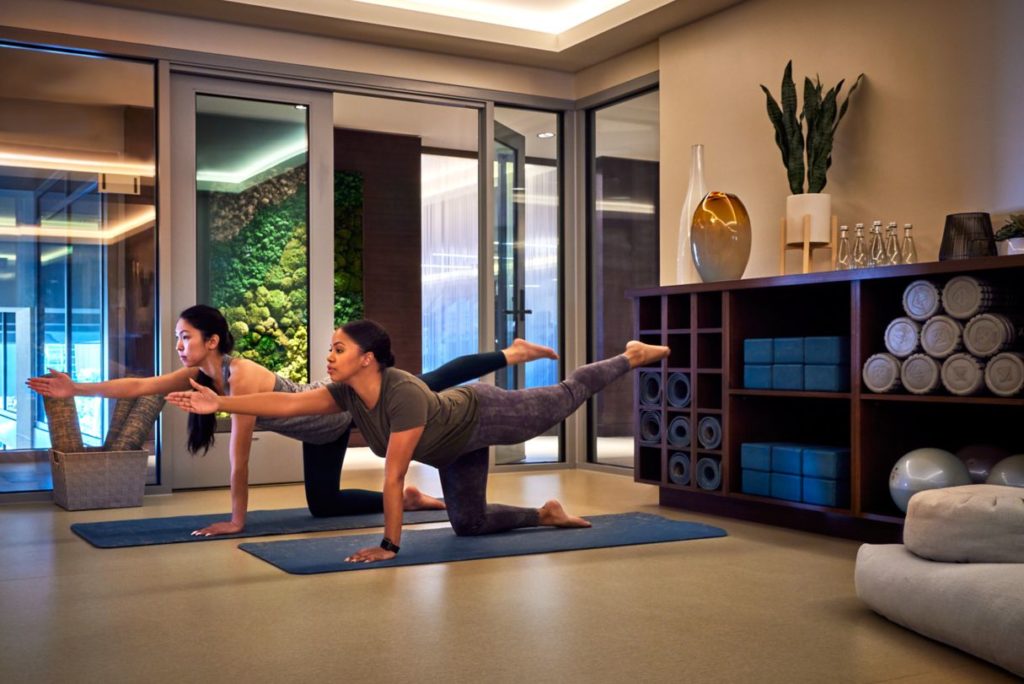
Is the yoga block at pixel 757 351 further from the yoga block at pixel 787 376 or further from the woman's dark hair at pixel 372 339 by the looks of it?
the woman's dark hair at pixel 372 339

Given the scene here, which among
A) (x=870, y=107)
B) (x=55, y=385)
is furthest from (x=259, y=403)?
(x=870, y=107)

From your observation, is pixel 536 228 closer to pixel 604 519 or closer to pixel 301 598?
pixel 604 519

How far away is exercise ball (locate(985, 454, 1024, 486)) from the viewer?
3.51m

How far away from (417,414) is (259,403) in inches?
21.1

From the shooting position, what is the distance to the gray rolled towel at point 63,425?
518 cm

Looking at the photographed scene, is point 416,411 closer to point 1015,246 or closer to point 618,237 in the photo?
point 1015,246

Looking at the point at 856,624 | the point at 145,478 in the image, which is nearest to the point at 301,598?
the point at 856,624

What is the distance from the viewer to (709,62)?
5.83m

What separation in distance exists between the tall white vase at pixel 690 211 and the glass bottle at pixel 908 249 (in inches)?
42.1

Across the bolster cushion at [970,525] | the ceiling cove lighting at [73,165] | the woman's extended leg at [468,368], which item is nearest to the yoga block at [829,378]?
the woman's extended leg at [468,368]

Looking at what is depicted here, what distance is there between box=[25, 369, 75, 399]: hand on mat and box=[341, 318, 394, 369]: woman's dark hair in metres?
1.01

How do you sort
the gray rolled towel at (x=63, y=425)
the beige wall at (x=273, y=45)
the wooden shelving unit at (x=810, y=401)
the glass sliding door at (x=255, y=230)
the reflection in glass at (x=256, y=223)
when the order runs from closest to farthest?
the wooden shelving unit at (x=810, y=401)
the gray rolled towel at (x=63, y=425)
the beige wall at (x=273, y=45)
the glass sliding door at (x=255, y=230)
the reflection in glass at (x=256, y=223)

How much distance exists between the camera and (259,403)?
3578 mm

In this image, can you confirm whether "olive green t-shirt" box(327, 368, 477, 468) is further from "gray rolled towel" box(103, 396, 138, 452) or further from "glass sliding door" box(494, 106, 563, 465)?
"glass sliding door" box(494, 106, 563, 465)
